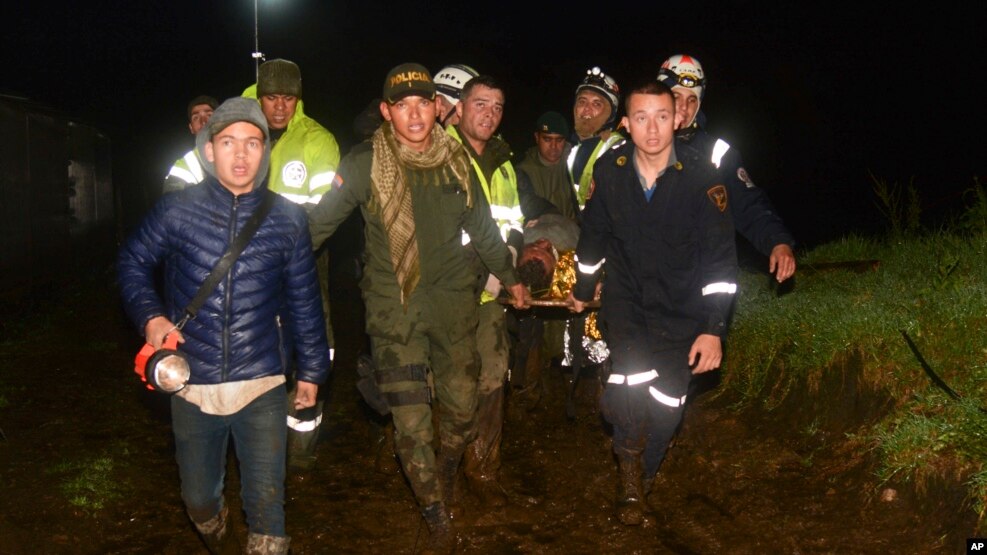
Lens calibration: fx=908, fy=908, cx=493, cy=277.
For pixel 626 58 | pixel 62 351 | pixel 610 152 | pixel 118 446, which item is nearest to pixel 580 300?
pixel 610 152

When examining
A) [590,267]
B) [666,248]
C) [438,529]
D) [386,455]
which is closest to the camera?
[438,529]

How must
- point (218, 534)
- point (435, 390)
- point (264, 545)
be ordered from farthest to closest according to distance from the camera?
point (435, 390) < point (218, 534) < point (264, 545)

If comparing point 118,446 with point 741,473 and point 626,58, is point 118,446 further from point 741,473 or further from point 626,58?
point 626,58

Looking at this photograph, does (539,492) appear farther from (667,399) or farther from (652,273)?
(652,273)

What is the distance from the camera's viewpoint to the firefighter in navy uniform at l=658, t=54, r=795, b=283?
5.09m

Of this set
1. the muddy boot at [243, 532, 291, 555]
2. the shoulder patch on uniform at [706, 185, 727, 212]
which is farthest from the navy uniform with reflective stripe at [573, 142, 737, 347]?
the muddy boot at [243, 532, 291, 555]

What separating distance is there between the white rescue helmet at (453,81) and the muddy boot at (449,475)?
2261 millimetres

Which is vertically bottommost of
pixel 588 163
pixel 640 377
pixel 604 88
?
pixel 640 377

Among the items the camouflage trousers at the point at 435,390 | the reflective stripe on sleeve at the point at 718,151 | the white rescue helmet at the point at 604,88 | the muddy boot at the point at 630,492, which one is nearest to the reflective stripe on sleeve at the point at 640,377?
the muddy boot at the point at 630,492

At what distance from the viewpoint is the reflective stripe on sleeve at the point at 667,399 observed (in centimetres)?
522

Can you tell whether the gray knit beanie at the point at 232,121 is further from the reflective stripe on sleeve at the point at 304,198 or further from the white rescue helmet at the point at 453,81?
the white rescue helmet at the point at 453,81

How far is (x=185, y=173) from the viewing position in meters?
5.62

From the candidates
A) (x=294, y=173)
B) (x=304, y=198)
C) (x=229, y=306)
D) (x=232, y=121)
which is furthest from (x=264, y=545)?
(x=294, y=173)

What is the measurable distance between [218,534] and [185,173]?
95.0 inches
